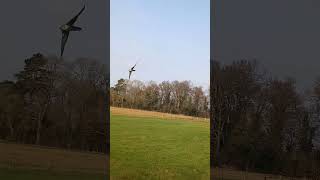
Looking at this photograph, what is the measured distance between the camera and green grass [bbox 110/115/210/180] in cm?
1320

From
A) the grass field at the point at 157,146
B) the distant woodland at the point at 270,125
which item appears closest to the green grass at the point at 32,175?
the distant woodland at the point at 270,125

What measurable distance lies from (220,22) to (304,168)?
3595 mm

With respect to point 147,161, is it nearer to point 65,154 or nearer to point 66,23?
point 65,154

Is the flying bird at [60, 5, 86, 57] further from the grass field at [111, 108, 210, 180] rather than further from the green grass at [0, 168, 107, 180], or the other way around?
the grass field at [111, 108, 210, 180]

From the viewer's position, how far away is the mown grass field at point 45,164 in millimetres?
8445

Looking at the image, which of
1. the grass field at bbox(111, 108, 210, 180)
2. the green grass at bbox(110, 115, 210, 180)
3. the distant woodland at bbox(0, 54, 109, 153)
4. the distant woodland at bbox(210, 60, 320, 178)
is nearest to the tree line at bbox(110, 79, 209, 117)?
the grass field at bbox(111, 108, 210, 180)

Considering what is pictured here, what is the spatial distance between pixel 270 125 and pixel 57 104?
4.32m

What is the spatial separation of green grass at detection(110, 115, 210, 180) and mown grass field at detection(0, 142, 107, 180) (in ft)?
13.5

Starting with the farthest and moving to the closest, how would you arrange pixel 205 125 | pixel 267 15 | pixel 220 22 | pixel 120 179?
pixel 205 125 < pixel 120 179 < pixel 220 22 < pixel 267 15

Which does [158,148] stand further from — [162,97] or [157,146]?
[162,97]

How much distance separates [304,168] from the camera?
912 cm

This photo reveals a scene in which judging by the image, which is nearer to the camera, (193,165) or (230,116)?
(230,116)

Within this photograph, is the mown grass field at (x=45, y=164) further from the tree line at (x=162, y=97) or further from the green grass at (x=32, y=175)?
the tree line at (x=162, y=97)

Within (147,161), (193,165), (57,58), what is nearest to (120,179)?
(147,161)
